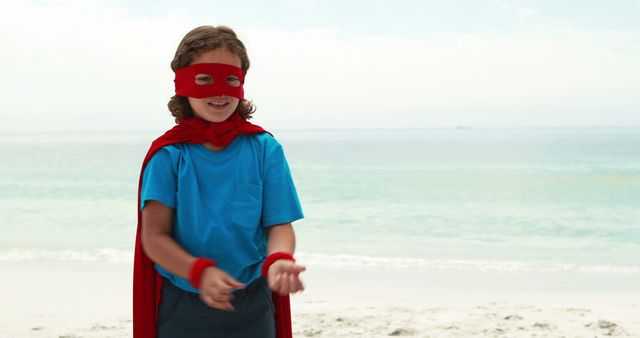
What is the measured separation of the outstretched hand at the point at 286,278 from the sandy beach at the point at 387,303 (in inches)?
147

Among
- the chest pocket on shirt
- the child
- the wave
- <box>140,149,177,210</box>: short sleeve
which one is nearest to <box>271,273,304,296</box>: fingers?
the child

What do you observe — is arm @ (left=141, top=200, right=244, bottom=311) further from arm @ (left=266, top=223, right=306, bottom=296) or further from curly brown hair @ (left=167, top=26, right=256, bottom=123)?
curly brown hair @ (left=167, top=26, right=256, bottom=123)

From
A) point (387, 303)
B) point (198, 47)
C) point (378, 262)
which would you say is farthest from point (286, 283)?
point (378, 262)

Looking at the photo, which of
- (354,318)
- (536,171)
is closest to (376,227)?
(354,318)

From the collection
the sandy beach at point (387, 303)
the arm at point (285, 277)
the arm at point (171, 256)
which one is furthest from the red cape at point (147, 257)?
the sandy beach at point (387, 303)

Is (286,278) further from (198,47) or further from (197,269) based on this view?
(198,47)

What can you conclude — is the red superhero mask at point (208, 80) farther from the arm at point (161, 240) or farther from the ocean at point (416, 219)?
the ocean at point (416, 219)

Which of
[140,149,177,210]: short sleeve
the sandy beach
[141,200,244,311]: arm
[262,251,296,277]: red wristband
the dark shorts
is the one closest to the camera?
[141,200,244,311]: arm

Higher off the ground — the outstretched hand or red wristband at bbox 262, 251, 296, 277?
red wristband at bbox 262, 251, 296, 277

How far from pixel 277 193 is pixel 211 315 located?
37cm

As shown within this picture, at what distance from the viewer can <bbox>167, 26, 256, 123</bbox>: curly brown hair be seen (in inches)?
69.6

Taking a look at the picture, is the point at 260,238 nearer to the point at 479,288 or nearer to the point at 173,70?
the point at 173,70

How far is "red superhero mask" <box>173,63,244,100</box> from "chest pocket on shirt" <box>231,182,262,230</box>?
0.84 ft

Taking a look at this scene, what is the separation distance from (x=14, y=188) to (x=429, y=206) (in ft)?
52.1
